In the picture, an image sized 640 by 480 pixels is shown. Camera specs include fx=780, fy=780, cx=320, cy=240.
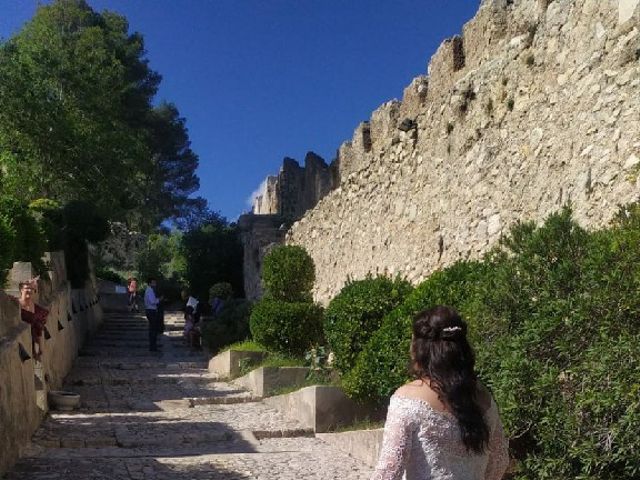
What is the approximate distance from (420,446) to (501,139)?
17.5ft

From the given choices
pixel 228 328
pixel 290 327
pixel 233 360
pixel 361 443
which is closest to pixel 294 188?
pixel 228 328

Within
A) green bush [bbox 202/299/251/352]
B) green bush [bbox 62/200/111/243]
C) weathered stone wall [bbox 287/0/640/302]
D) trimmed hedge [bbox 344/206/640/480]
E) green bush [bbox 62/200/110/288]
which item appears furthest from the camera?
green bush [bbox 62/200/111/243]

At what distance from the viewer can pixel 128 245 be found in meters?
32.3

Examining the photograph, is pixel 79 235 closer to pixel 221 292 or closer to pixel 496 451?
pixel 221 292

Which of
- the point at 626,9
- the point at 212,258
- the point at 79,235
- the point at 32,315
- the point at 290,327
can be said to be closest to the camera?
the point at 626,9

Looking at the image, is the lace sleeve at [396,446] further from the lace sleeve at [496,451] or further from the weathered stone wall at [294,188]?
the weathered stone wall at [294,188]

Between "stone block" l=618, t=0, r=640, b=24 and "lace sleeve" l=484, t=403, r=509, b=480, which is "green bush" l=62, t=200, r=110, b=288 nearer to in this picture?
"stone block" l=618, t=0, r=640, b=24

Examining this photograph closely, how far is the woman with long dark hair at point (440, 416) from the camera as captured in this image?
101 inches

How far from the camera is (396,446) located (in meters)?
2.56

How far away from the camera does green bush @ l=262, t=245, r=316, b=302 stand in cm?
1178

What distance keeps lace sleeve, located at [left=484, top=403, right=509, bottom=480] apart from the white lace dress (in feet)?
0.54

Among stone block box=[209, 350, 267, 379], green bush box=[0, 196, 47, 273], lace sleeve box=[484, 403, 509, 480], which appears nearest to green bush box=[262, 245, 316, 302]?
stone block box=[209, 350, 267, 379]

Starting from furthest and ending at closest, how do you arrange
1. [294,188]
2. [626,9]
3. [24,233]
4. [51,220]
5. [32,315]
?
[294,188] < [51,220] < [24,233] < [32,315] < [626,9]

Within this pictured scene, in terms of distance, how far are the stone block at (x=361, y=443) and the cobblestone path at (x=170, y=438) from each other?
0.24ft
